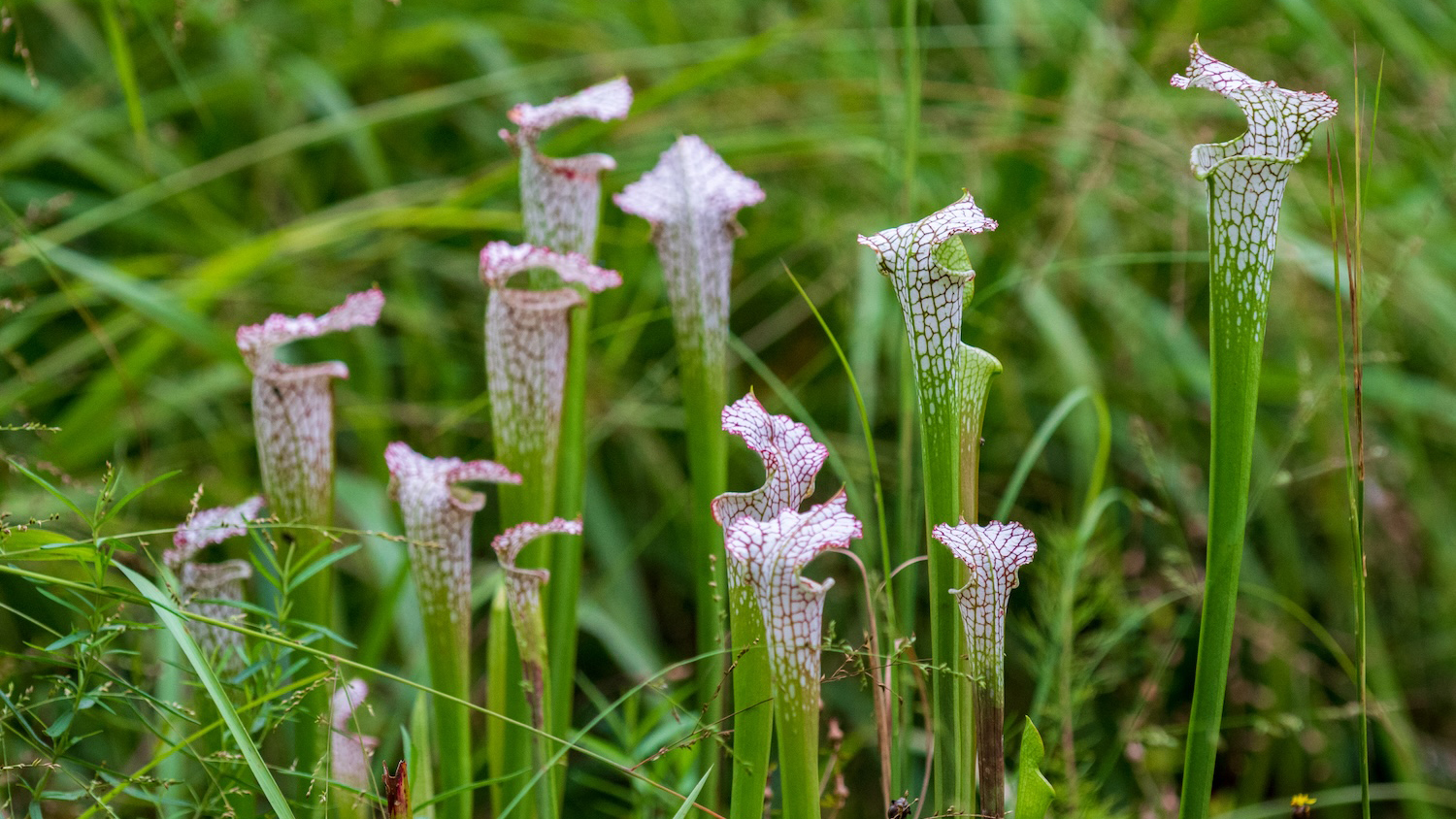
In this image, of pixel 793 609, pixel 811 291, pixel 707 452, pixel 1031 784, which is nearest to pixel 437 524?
pixel 707 452

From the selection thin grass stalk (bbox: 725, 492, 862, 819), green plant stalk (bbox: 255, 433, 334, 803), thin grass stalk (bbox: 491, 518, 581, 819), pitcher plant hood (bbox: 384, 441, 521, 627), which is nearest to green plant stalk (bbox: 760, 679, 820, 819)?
thin grass stalk (bbox: 725, 492, 862, 819)

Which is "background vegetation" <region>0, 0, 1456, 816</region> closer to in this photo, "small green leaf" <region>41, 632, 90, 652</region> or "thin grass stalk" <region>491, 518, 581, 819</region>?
"thin grass stalk" <region>491, 518, 581, 819</region>

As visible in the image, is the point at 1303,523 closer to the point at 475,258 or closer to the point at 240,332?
the point at 475,258

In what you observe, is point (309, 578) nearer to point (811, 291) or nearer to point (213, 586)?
point (213, 586)

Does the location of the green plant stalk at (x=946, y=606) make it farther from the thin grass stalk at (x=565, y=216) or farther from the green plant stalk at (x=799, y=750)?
the thin grass stalk at (x=565, y=216)

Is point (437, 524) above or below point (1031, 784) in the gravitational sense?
above

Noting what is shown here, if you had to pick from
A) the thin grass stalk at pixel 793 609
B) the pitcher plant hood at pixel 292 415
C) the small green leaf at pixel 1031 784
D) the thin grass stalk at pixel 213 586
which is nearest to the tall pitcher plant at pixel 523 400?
the pitcher plant hood at pixel 292 415
